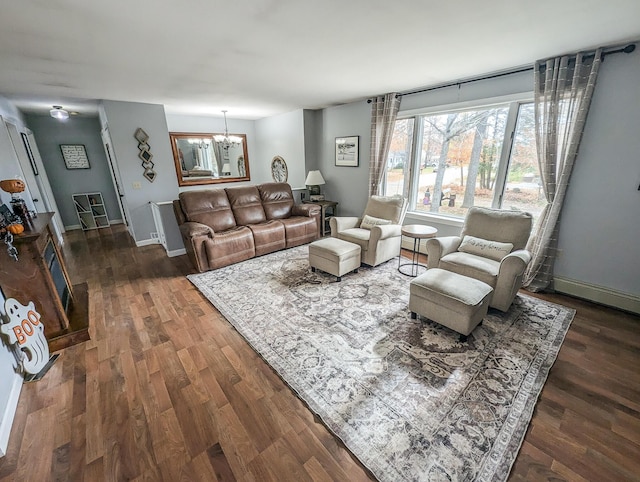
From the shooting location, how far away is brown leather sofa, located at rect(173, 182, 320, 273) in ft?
11.3

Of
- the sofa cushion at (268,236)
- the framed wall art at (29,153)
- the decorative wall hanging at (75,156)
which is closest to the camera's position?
the sofa cushion at (268,236)

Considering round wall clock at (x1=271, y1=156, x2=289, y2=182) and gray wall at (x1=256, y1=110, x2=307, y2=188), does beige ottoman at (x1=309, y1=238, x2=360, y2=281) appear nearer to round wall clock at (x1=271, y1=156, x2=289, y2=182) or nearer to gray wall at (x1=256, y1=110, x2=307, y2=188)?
gray wall at (x1=256, y1=110, x2=307, y2=188)

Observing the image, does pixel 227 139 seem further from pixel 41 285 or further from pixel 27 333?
pixel 27 333

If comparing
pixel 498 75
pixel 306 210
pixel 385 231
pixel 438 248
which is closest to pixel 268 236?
pixel 306 210

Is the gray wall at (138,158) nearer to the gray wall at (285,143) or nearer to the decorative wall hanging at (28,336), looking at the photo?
the gray wall at (285,143)

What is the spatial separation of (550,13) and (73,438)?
3847mm

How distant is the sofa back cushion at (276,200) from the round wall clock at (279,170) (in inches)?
47.6

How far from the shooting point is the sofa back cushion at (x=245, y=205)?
4142 millimetres

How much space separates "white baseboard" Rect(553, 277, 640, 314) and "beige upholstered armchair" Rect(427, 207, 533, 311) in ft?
2.46

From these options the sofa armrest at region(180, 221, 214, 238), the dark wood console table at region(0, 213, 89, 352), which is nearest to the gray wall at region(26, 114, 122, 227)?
the sofa armrest at region(180, 221, 214, 238)

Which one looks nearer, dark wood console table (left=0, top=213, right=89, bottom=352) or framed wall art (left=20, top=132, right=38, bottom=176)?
dark wood console table (left=0, top=213, right=89, bottom=352)

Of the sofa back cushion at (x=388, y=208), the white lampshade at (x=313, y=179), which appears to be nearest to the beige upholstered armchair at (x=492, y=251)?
the sofa back cushion at (x=388, y=208)

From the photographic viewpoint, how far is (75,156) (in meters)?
5.59

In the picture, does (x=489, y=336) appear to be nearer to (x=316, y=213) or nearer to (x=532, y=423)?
(x=532, y=423)
